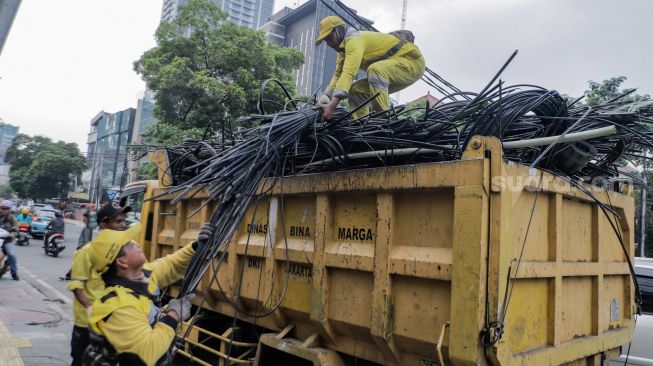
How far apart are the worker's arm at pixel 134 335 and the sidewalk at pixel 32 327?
315 centimetres

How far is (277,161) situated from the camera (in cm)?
306

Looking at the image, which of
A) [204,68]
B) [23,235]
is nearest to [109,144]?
[23,235]

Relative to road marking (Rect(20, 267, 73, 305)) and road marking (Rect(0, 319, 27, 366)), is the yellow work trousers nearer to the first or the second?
road marking (Rect(0, 319, 27, 366))

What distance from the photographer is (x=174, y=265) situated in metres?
2.97

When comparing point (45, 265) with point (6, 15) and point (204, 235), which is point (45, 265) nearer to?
point (204, 235)

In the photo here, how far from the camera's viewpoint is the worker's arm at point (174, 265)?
2.94 m

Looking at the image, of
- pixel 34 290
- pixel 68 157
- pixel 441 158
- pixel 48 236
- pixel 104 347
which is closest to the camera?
pixel 104 347

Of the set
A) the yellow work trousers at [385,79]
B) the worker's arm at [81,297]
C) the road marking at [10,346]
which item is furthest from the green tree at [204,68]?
the worker's arm at [81,297]

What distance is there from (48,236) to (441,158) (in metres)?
14.2

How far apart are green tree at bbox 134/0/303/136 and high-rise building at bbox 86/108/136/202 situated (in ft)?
101

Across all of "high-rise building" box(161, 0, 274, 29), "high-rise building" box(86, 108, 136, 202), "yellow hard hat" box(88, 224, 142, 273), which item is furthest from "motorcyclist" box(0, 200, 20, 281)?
"high-rise building" box(161, 0, 274, 29)

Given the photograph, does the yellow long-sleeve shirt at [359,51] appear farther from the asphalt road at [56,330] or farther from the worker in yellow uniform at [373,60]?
the asphalt road at [56,330]

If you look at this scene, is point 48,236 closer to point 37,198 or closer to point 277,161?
point 277,161

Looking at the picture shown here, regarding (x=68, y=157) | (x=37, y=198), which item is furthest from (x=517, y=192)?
(x=37, y=198)
